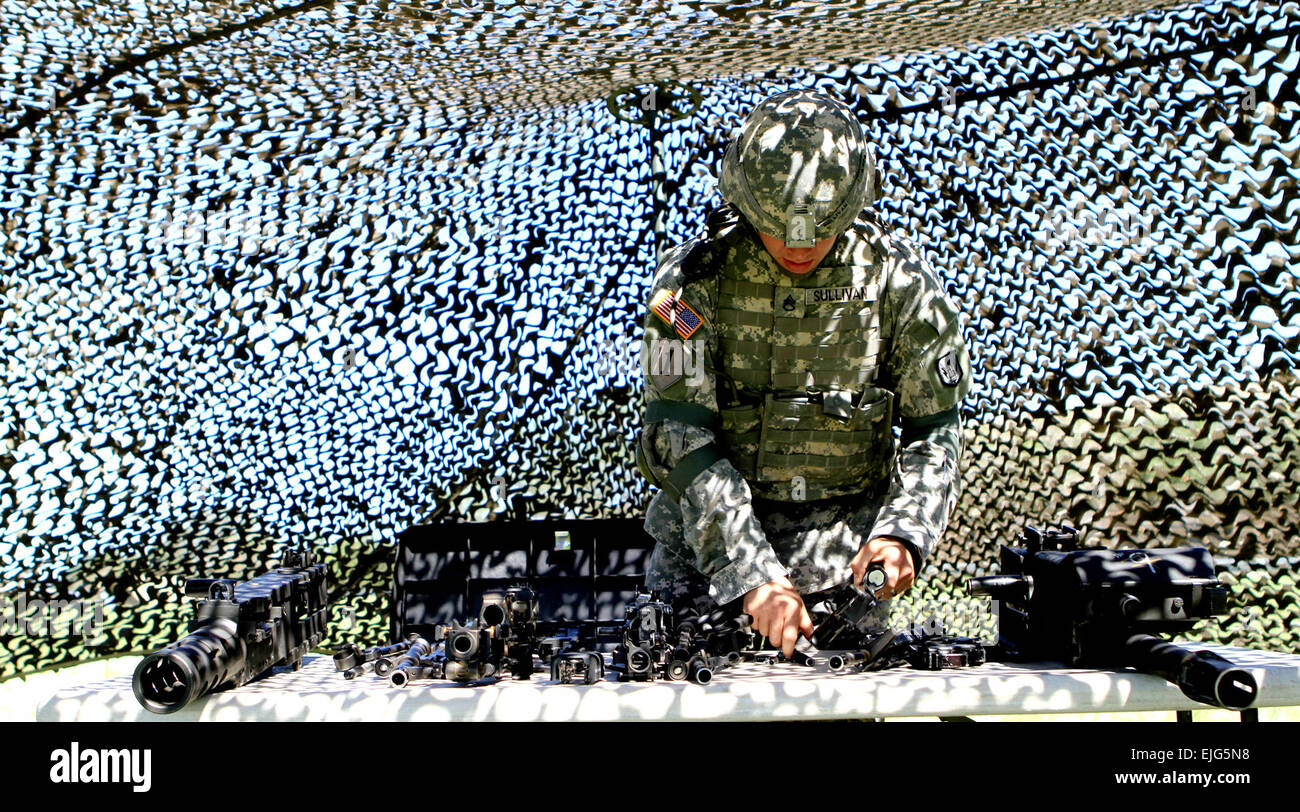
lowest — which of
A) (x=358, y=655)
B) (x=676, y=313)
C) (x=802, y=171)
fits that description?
(x=358, y=655)

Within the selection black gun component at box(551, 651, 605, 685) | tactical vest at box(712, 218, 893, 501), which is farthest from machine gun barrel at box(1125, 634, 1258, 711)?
black gun component at box(551, 651, 605, 685)

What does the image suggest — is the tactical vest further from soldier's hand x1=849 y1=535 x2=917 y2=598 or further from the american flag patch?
soldier's hand x1=849 y1=535 x2=917 y2=598

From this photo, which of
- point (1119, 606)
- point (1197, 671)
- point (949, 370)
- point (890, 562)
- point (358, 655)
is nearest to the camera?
point (1197, 671)

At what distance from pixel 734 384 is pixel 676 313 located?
18 cm

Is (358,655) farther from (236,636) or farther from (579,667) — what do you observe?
(579,667)

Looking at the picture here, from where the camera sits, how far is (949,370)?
61.9 inches

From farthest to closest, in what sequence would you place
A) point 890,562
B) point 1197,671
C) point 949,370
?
point 949,370
point 890,562
point 1197,671

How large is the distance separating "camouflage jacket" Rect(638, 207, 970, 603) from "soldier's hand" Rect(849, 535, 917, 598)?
63mm

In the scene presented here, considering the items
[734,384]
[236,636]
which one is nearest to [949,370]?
[734,384]

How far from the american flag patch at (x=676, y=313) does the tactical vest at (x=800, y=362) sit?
0.07 m

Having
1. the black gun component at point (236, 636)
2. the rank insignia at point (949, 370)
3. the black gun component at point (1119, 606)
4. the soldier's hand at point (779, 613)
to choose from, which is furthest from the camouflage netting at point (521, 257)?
the soldier's hand at point (779, 613)

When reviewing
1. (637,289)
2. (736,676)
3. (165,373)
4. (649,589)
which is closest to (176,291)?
(165,373)

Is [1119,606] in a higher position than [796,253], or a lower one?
lower
